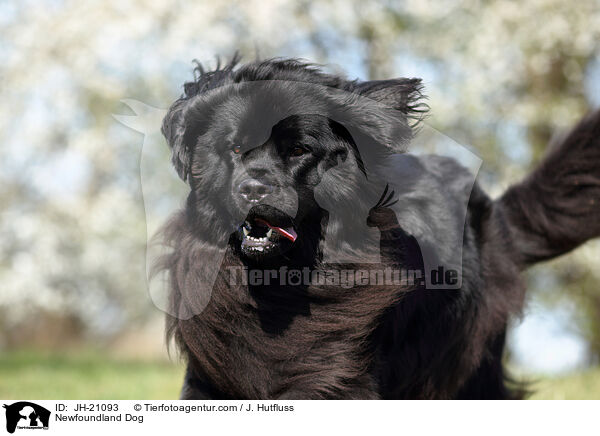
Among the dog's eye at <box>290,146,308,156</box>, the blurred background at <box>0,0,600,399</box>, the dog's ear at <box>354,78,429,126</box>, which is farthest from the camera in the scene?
the blurred background at <box>0,0,600,399</box>

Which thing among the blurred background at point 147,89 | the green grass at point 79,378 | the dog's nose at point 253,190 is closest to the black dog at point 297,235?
the dog's nose at point 253,190

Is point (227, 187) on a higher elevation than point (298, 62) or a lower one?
lower

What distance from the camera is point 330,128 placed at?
368 cm

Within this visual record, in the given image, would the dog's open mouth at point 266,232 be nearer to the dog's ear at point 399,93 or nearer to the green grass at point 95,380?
the dog's ear at point 399,93

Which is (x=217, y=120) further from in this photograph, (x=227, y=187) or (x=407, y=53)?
(x=407, y=53)

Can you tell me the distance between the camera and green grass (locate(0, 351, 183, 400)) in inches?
246

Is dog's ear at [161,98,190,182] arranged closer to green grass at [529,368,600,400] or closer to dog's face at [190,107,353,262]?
dog's face at [190,107,353,262]

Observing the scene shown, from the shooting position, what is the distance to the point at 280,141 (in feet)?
11.5

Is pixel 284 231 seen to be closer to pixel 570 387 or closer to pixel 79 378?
pixel 570 387

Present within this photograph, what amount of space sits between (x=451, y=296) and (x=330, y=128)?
1.40 m

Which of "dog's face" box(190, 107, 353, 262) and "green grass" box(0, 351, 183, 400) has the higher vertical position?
"green grass" box(0, 351, 183, 400)

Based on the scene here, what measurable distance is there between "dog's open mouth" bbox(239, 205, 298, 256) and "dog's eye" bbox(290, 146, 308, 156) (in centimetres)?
35
